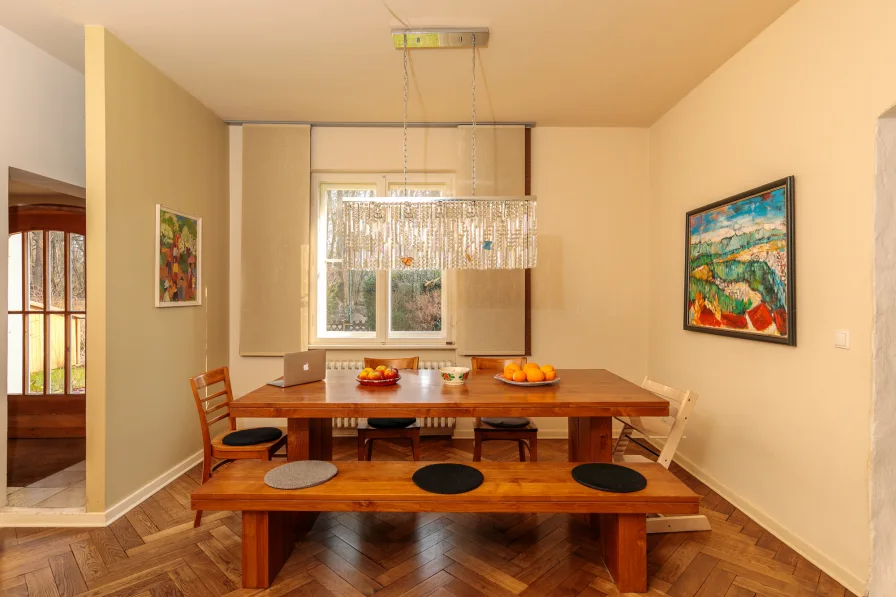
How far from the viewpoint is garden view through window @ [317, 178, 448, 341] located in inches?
173

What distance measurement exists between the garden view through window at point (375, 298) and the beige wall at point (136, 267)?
1013 millimetres

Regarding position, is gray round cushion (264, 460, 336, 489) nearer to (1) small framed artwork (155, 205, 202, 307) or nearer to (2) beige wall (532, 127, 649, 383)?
(1) small framed artwork (155, 205, 202, 307)

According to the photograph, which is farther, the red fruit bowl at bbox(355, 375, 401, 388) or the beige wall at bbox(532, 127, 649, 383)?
the beige wall at bbox(532, 127, 649, 383)

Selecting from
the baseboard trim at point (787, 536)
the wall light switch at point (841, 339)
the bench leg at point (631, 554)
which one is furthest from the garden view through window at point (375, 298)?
the wall light switch at point (841, 339)

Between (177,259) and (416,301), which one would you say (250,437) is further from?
(416,301)

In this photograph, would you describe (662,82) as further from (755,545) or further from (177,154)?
(177,154)

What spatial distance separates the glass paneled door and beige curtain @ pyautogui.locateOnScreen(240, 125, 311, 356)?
59.9 inches

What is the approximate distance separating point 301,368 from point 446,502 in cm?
122

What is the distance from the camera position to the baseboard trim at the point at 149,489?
274 centimetres

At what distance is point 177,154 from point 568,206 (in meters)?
3.31

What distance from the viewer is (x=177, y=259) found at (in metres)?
3.45

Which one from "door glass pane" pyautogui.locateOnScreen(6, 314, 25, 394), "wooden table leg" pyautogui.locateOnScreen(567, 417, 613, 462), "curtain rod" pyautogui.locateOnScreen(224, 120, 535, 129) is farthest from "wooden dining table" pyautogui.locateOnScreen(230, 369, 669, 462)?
"door glass pane" pyautogui.locateOnScreen(6, 314, 25, 394)

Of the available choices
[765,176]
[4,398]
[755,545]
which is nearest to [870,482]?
[755,545]

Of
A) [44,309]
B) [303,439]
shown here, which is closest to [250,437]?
[303,439]
